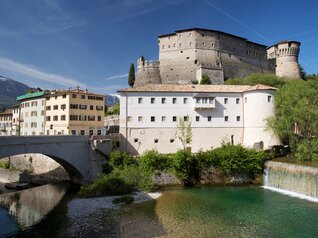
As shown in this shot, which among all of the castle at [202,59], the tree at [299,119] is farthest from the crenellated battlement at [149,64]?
the tree at [299,119]

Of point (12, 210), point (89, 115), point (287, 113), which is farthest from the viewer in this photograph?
point (89, 115)

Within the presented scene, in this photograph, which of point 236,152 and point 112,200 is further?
point 236,152

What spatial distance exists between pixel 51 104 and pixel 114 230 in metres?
30.9

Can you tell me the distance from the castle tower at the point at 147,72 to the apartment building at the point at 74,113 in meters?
23.3

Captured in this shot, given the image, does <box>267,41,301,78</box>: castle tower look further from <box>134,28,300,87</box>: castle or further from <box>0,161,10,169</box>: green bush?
<box>0,161,10,169</box>: green bush

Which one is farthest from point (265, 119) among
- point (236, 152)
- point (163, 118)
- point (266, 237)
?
point (266, 237)

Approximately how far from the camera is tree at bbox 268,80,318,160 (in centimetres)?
2772

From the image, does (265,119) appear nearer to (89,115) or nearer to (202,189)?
(202,189)

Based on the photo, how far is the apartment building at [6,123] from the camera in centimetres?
5684

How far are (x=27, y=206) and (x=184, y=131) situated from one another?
19.0 m

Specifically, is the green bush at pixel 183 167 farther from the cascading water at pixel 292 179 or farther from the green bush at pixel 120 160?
the cascading water at pixel 292 179

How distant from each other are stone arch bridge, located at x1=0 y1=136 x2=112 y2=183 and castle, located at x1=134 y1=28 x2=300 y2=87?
37.3 meters

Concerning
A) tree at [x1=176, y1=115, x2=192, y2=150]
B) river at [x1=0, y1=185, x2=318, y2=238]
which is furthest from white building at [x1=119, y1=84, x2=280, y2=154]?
river at [x1=0, y1=185, x2=318, y2=238]

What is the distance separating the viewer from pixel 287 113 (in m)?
30.1
